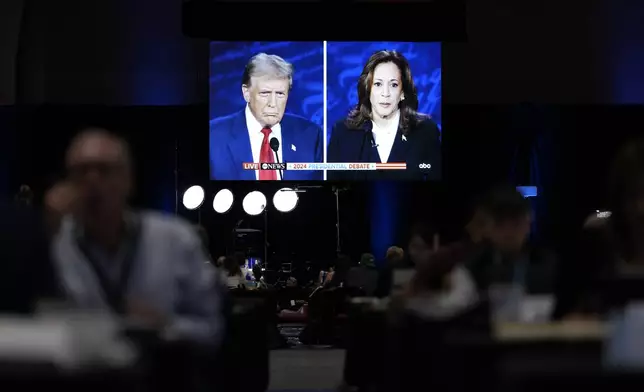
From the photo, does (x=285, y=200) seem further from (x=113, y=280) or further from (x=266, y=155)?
(x=113, y=280)

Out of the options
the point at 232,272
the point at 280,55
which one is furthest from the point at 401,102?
the point at 232,272

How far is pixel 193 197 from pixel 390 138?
2961mm

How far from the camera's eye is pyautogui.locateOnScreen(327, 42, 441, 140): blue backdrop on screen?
14.0 metres

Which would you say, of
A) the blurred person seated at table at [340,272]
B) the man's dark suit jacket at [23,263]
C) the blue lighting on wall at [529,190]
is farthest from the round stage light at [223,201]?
the man's dark suit jacket at [23,263]

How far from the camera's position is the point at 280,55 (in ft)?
46.8

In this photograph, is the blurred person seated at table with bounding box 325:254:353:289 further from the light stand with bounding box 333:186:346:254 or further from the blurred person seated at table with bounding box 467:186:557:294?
the blurred person seated at table with bounding box 467:186:557:294

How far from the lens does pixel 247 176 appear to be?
45.8 ft

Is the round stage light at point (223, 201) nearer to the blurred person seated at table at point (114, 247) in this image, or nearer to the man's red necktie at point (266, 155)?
the man's red necktie at point (266, 155)

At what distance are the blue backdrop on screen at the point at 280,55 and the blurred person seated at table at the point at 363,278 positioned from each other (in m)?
2.58

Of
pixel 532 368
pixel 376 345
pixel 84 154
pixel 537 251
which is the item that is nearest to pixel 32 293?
pixel 84 154

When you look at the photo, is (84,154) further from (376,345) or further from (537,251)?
(376,345)

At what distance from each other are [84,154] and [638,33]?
13.1m

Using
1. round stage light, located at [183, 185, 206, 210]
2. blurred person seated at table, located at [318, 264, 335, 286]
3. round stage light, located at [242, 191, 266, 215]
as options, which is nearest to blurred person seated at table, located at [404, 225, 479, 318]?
blurred person seated at table, located at [318, 264, 335, 286]

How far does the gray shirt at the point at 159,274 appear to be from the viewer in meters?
3.38
